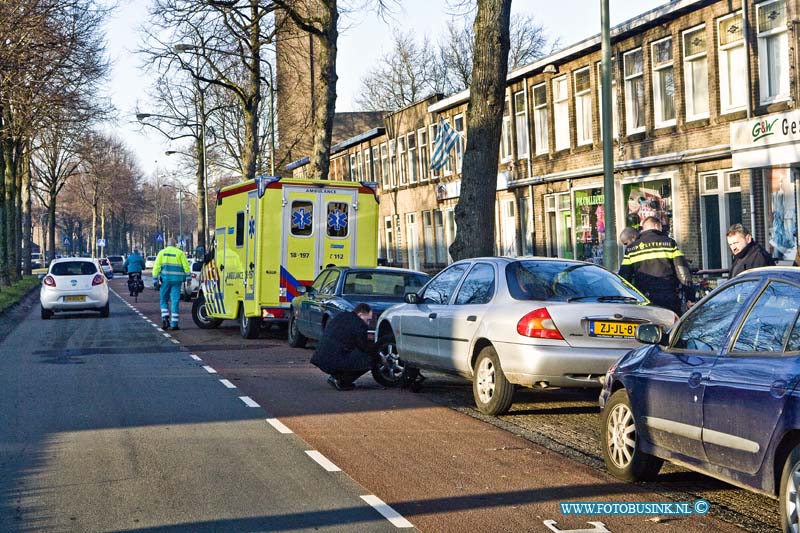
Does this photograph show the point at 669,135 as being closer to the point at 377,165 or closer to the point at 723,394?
the point at 723,394

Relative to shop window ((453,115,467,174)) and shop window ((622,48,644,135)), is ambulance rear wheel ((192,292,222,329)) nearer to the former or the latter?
shop window ((622,48,644,135))

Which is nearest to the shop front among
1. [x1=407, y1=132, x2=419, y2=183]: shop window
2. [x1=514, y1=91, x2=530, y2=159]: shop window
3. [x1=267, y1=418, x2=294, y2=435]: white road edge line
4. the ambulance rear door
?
the ambulance rear door

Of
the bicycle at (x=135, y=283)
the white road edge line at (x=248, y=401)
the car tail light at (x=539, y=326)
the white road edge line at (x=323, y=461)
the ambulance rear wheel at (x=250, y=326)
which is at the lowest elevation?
the white road edge line at (x=323, y=461)

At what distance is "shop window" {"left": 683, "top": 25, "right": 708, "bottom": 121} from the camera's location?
24062 millimetres

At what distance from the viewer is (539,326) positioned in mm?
10078

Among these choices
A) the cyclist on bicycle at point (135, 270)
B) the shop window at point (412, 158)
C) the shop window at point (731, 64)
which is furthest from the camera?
the shop window at point (412, 158)

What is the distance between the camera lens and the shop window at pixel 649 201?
25.8 meters

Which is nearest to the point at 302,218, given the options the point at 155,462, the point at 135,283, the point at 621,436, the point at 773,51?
the point at 773,51

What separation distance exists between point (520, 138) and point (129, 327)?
1475 cm

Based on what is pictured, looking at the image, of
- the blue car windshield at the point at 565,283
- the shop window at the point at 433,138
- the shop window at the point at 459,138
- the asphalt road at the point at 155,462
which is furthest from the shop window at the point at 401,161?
the blue car windshield at the point at 565,283

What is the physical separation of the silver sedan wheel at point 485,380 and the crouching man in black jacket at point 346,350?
2394 mm

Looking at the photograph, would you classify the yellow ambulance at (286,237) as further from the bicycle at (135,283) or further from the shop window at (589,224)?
the bicycle at (135,283)

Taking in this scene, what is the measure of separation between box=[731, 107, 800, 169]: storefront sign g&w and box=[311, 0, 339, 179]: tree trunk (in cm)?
1149

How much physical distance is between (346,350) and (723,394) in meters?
7.28
